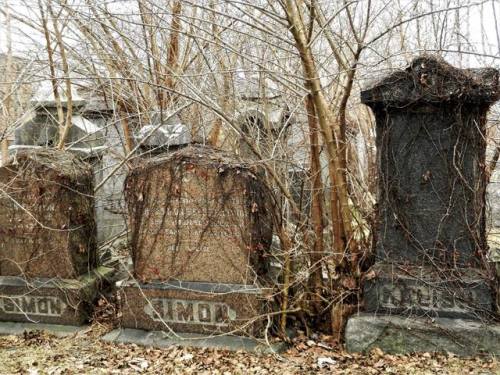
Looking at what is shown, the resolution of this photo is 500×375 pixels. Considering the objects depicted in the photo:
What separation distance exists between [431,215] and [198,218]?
1.99 metres

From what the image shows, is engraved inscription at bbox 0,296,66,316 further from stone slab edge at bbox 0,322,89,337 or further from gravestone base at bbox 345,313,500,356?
gravestone base at bbox 345,313,500,356

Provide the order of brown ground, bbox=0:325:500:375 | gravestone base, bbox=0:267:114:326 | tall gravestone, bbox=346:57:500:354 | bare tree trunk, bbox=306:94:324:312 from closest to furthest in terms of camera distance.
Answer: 1. brown ground, bbox=0:325:500:375
2. tall gravestone, bbox=346:57:500:354
3. bare tree trunk, bbox=306:94:324:312
4. gravestone base, bbox=0:267:114:326

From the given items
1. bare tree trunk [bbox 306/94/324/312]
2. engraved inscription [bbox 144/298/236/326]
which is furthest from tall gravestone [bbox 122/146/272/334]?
bare tree trunk [bbox 306/94/324/312]

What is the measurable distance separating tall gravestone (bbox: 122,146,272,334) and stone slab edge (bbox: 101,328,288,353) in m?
0.07

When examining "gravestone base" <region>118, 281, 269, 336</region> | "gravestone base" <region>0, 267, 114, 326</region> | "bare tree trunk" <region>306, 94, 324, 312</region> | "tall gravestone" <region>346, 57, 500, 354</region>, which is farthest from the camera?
"gravestone base" <region>0, 267, 114, 326</region>

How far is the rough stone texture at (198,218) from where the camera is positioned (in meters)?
4.75

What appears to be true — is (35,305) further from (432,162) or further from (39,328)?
(432,162)

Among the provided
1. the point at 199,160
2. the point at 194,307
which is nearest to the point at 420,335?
the point at 194,307

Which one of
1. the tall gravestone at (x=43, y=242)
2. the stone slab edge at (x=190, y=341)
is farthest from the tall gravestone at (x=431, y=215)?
the tall gravestone at (x=43, y=242)

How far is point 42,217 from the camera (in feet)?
17.4

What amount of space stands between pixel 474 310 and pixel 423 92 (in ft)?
5.80

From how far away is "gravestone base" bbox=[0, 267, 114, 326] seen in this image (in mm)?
5246

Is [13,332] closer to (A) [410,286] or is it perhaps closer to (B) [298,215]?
(B) [298,215]

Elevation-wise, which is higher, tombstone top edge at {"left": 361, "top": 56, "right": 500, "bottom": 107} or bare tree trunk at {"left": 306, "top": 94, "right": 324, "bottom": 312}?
tombstone top edge at {"left": 361, "top": 56, "right": 500, "bottom": 107}
